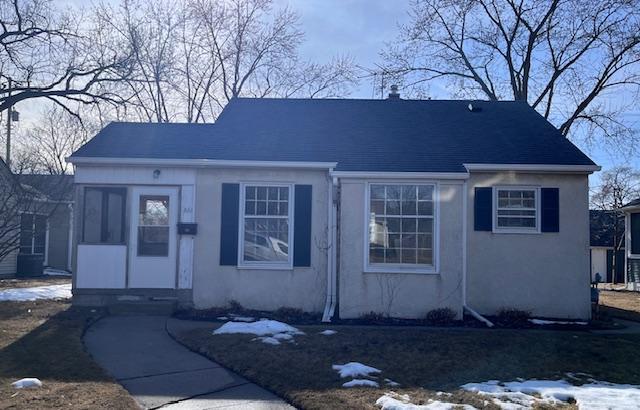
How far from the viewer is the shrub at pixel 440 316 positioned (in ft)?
36.7

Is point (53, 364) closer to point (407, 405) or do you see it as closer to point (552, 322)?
point (407, 405)

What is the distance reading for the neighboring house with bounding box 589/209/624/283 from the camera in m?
35.2

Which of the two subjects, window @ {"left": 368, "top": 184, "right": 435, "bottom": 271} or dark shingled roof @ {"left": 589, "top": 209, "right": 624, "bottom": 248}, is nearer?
window @ {"left": 368, "top": 184, "right": 435, "bottom": 271}

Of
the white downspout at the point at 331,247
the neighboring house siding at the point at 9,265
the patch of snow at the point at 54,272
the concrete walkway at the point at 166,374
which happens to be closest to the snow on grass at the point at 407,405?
the concrete walkway at the point at 166,374

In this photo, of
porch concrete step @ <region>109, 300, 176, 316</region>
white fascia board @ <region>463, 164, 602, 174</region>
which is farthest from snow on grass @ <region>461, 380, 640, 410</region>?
porch concrete step @ <region>109, 300, 176, 316</region>

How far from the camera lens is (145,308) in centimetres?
1191

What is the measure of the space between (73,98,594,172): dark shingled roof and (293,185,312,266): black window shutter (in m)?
0.73

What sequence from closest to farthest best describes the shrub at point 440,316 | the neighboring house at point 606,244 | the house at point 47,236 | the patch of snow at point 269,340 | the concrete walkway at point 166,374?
1. the concrete walkway at point 166,374
2. the patch of snow at point 269,340
3. the shrub at point 440,316
4. the house at point 47,236
5. the neighboring house at point 606,244

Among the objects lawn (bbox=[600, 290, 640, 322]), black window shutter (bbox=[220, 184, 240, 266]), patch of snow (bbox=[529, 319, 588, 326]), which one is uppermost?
black window shutter (bbox=[220, 184, 240, 266])

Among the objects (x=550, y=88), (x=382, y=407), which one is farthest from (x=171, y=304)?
(x=550, y=88)

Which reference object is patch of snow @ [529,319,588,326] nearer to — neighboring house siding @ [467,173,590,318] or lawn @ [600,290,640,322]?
neighboring house siding @ [467,173,590,318]

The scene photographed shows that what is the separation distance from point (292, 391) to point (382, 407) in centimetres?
108

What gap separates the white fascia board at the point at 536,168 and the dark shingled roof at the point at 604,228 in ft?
102

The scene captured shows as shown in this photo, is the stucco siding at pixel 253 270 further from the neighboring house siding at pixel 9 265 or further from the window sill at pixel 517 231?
the neighboring house siding at pixel 9 265
